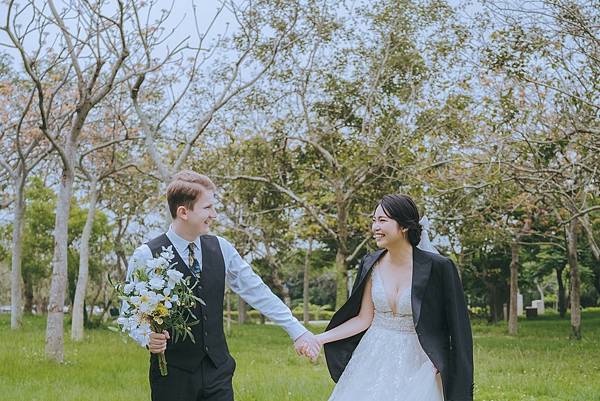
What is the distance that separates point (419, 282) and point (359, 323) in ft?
2.35

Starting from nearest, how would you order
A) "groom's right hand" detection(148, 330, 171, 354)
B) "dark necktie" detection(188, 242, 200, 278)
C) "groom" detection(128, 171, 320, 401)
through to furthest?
"groom's right hand" detection(148, 330, 171, 354) → "groom" detection(128, 171, 320, 401) → "dark necktie" detection(188, 242, 200, 278)

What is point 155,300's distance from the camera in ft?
13.4

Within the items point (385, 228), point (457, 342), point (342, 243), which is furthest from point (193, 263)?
point (342, 243)

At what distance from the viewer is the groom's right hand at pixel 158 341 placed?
4.19 m

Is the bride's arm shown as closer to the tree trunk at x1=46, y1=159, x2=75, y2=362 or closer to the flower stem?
the flower stem

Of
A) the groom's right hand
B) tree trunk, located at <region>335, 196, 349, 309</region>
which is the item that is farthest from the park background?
the groom's right hand

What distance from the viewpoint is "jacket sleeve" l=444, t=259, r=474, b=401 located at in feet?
16.7

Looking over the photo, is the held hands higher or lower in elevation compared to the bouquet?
lower

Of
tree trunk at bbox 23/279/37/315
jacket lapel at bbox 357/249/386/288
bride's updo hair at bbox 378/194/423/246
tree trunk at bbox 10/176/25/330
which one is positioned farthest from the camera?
tree trunk at bbox 23/279/37/315

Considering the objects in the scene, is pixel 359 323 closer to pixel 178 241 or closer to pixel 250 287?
pixel 250 287

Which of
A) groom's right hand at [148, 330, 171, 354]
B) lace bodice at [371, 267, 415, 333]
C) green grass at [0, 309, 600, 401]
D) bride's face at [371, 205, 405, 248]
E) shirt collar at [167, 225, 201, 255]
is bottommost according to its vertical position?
green grass at [0, 309, 600, 401]

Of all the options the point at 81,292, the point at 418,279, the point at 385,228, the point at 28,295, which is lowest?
the point at 28,295

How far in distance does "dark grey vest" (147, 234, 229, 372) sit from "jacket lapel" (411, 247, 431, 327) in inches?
50.0

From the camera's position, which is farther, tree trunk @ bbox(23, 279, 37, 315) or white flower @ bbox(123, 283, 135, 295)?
tree trunk @ bbox(23, 279, 37, 315)
